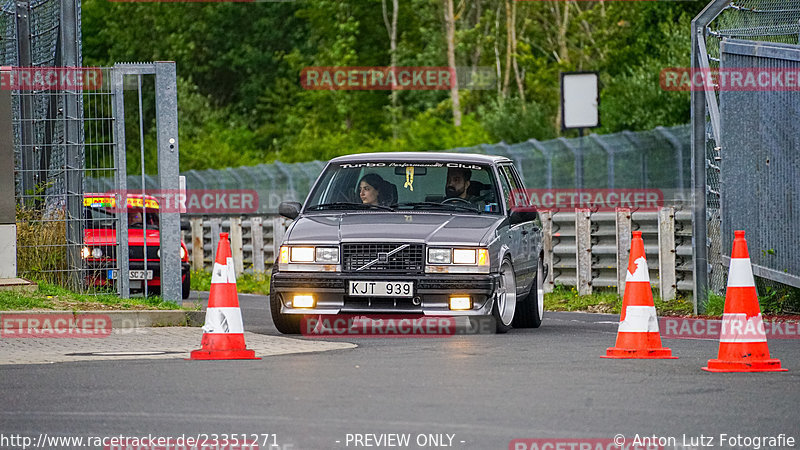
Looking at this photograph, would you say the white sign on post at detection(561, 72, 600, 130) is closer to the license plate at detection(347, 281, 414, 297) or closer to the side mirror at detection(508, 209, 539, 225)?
the side mirror at detection(508, 209, 539, 225)

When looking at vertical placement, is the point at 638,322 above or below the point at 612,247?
below

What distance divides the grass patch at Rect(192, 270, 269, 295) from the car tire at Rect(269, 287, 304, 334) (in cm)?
1182

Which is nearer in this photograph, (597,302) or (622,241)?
(597,302)

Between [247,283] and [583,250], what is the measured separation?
8165mm

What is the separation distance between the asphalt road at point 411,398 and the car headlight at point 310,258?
55.5 inches

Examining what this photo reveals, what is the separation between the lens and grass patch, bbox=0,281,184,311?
14.3 meters

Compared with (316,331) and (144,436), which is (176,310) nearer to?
(316,331)

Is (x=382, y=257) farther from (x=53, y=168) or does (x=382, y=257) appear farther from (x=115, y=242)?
(x=53, y=168)

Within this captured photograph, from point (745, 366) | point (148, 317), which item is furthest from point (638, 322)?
point (148, 317)
